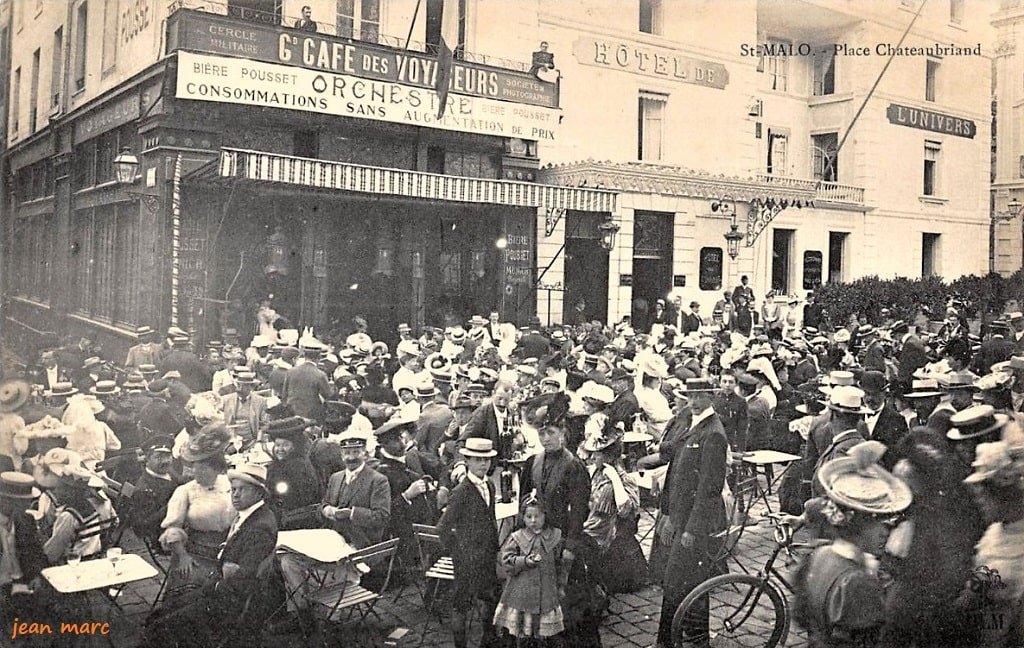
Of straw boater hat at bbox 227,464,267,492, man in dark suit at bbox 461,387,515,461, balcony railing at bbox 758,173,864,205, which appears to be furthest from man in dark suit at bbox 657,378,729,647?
balcony railing at bbox 758,173,864,205

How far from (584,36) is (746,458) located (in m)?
4.61

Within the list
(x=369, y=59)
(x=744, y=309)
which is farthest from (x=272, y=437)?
(x=744, y=309)

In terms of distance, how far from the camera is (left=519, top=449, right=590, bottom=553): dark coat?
5113 mm

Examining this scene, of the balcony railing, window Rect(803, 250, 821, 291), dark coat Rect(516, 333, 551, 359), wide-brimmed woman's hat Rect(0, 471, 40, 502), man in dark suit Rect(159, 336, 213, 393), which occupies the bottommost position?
wide-brimmed woman's hat Rect(0, 471, 40, 502)

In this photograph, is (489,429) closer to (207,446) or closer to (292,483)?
(292,483)

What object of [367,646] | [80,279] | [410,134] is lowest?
[367,646]

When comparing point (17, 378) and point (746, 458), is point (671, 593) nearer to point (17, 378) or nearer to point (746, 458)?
point (746, 458)

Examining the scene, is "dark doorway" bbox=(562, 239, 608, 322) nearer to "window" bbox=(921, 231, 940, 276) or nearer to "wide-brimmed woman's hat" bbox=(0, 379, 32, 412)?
"window" bbox=(921, 231, 940, 276)

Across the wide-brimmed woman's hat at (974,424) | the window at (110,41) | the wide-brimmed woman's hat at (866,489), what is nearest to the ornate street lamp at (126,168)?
the window at (110,41)

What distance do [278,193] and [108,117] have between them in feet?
5.21

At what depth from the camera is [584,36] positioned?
8.09 metres

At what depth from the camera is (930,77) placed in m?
8.92

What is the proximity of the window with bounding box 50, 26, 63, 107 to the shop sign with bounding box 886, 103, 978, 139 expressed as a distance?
8.94 meters

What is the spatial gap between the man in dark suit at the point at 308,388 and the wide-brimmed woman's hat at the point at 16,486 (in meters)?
2.54
